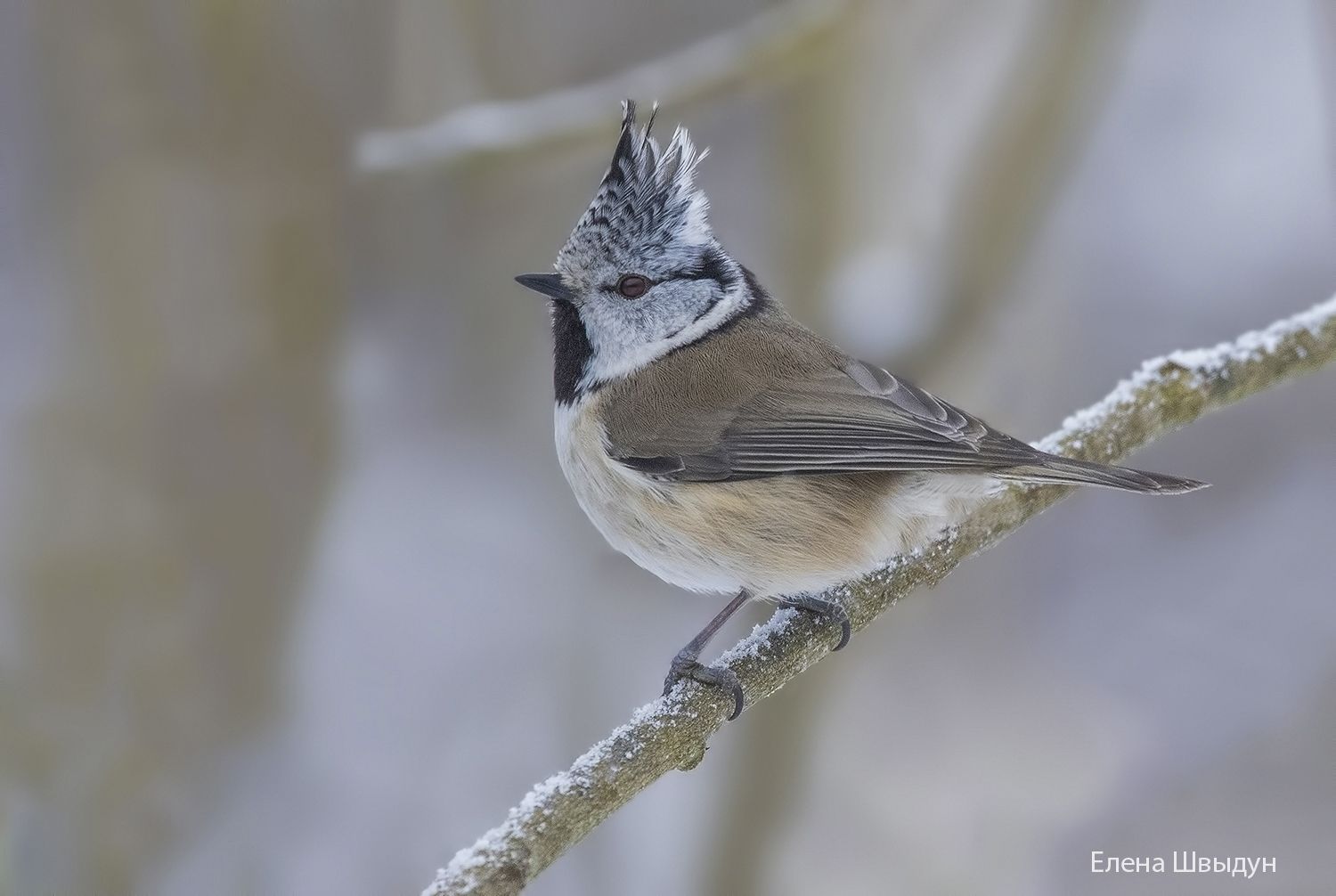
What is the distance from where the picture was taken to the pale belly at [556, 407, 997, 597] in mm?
2963

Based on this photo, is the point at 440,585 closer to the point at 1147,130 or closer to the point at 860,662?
the point at 860,662

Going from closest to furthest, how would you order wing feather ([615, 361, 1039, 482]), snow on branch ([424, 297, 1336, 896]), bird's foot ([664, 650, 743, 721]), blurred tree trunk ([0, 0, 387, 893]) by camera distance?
snow on branch ([424, 297, 1336, 896]) → bird's foot ([664, 650, 743, 721]) → wing feather ([615, 361, 1039, 482]) → blurred tree trunk ([0, 0, 387, 893])

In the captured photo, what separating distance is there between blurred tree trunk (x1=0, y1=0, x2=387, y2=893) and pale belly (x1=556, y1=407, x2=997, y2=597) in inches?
85.3

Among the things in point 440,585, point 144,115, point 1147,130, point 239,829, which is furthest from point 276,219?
point 1147,130

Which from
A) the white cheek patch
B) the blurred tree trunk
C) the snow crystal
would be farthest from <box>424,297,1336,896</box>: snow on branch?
the blurred tree trunk

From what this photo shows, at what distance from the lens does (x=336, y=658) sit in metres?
4.91

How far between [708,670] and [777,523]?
1.56ft

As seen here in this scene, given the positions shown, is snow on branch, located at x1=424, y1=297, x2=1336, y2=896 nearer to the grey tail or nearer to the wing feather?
the wing feather

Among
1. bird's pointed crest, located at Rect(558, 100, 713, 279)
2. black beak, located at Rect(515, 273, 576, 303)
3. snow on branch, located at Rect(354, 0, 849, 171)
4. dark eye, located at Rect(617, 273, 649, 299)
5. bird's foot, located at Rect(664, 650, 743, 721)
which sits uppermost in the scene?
snow on branch, located at Rect(354, 0, 849, 171)

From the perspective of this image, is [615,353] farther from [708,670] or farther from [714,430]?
[708,670]

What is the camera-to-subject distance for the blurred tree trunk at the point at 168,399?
420 centimetres

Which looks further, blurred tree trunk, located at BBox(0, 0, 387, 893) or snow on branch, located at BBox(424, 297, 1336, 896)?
blurred tree trunk, located at BBox(0, 0, 387, 893)

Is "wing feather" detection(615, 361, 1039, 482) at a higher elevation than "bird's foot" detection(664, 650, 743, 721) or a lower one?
higher

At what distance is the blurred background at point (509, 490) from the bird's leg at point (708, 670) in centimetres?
127
